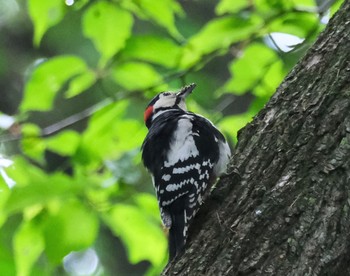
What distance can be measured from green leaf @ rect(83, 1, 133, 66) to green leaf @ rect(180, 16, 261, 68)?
29 cm

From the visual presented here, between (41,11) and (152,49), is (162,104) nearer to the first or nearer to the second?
(152,49)

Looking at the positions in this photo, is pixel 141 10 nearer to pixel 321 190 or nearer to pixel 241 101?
pixel 321 190

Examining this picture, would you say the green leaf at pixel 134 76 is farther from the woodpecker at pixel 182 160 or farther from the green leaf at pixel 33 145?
the green leaf at pixel 33 145

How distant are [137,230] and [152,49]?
24.9 inches

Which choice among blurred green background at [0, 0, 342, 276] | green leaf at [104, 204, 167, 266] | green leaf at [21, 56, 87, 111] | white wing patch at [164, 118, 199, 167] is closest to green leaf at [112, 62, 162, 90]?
blurred green background at [0, 0, 342, 276]

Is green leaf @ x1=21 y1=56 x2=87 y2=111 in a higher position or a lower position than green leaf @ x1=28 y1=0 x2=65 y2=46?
lower

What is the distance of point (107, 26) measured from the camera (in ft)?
8.07

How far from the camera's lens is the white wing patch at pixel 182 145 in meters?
2.78

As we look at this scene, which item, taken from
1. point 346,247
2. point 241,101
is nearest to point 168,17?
point 346,247

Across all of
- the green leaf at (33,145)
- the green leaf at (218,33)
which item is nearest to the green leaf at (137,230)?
the green leaf at (33,145)

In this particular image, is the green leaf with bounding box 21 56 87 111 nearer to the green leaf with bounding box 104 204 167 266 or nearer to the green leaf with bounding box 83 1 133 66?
the green leaf with bounding box 83 1 133 66

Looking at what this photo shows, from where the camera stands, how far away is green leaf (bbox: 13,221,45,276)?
7.77 feet

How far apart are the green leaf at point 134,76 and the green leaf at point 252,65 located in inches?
12.7

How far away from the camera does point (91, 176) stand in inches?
102
